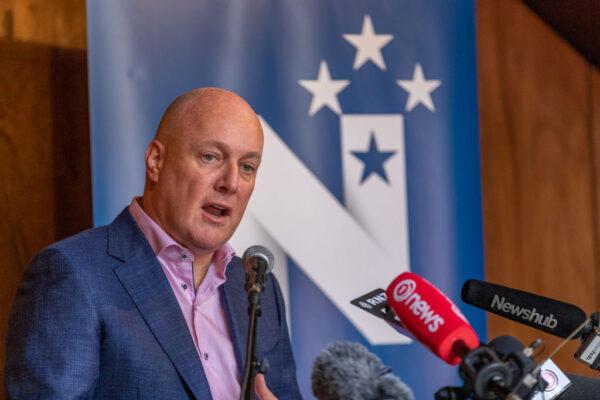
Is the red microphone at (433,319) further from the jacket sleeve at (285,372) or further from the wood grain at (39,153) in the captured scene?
the wood grain at (39,153)

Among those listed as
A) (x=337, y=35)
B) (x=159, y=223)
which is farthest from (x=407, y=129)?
(x=159, y=223)

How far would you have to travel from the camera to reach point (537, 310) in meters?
1.83

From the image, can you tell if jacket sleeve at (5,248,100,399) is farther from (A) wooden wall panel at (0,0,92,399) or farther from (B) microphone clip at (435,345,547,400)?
(A) wooden wall panel at (0,0,92,399)

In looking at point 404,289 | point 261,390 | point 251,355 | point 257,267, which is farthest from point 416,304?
point 261,390

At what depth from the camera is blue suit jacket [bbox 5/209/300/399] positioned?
1976 millimetres

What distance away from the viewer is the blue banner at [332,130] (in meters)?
3.20

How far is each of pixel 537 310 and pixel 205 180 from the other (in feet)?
3.31

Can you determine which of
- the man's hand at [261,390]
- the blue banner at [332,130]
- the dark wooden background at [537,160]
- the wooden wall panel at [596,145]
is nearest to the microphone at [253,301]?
the man's hand at [261,390]

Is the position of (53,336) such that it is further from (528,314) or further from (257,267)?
(528,314)

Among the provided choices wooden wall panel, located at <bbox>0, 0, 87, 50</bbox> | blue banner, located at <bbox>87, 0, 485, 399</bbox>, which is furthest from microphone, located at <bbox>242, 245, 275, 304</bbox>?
wooden wall panel, located at <bbox>0, 0, 87, 50</bbox>

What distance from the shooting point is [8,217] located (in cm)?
335

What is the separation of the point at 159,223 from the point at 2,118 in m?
1.31

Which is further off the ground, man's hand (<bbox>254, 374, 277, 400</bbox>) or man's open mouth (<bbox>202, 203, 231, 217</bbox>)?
man's open mouth (<bbox>202, 203, 231, 217</bbox>)

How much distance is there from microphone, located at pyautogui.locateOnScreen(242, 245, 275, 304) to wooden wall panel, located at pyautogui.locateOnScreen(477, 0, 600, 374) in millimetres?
2289
